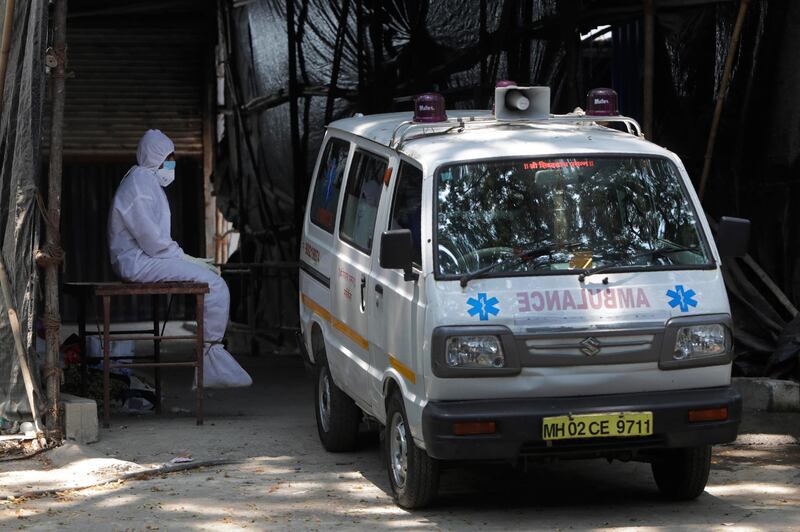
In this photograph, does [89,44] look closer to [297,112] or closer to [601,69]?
[297,112]

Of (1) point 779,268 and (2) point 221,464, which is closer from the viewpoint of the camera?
(2) point 221,464

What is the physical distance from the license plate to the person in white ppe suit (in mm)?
3955

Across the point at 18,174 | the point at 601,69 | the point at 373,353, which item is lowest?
the point at 373,353

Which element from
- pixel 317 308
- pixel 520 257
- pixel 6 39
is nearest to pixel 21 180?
pixel 6 39

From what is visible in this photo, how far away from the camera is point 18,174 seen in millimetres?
8469

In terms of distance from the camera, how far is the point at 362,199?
809cm

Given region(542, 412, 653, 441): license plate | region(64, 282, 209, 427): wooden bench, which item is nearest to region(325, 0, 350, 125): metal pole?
region(64, 282, 209, 427): wooden bench

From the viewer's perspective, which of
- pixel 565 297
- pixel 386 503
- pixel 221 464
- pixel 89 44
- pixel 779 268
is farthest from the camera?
pixel 89 44

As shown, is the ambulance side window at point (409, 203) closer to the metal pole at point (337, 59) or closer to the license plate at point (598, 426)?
the license plate at point (598, 426)

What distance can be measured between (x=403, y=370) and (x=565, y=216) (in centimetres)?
112

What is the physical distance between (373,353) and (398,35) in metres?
6.32

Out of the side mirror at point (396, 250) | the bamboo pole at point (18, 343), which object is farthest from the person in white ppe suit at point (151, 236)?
the side mirror at point (396, 250)

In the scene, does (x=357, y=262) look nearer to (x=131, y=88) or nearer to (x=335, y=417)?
(x=335, y=417)

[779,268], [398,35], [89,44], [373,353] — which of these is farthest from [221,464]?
[89,44]
